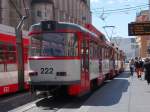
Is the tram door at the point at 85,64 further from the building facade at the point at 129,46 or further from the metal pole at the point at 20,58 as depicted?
the building facade at the point at 129,46

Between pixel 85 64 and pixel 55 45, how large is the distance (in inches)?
82.3

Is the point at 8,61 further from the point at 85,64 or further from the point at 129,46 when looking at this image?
the point at 129,46

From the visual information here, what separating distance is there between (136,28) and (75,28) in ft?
98.7

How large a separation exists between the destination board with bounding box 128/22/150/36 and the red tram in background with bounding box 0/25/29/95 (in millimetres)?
27540

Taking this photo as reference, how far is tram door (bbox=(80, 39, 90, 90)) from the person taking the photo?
18.4 m

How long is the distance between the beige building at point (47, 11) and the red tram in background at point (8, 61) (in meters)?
45.3

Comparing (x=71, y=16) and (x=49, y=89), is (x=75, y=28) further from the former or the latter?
(x=71, y=16)

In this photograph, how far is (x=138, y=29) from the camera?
4734 cm

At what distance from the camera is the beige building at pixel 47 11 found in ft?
220

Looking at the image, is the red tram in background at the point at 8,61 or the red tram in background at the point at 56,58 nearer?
the red tram in background at the point at 56,58

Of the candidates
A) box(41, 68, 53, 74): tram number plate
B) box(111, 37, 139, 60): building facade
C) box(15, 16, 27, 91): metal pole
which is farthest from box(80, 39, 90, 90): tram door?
box(111, 37, 139, 60): building facade

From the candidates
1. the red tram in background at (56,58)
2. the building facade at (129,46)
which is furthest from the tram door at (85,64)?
the building facade at (129,46)

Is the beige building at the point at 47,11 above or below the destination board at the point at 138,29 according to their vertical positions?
above

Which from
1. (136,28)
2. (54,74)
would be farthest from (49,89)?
(136,28)
